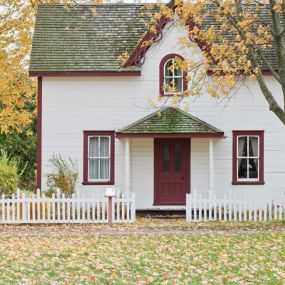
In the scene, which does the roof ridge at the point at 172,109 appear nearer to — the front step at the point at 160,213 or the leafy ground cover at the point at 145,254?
the front step at the point at 160,213

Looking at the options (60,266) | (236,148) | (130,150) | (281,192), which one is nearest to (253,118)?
(236,148)

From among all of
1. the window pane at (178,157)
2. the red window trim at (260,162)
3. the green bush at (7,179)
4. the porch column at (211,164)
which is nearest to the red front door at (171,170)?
the window pane at (178,157)

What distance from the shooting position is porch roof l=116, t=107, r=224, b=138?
25141mm

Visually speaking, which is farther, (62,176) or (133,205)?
(62,176)

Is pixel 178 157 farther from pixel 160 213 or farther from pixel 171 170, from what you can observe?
pixel 160 213

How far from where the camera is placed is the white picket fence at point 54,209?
2261cm

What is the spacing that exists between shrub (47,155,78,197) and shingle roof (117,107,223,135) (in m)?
2.24

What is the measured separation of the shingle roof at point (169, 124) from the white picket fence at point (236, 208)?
109 inches

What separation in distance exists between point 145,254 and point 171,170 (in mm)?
11281

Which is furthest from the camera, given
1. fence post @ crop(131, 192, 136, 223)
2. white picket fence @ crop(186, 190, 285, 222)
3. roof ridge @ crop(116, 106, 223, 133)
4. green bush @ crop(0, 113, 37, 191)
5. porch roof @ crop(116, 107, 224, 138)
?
green bush @ crop(0, 113, 37, 191)

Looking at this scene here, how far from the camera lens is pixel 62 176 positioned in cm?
2534

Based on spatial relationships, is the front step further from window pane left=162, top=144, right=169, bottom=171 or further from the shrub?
the shrub

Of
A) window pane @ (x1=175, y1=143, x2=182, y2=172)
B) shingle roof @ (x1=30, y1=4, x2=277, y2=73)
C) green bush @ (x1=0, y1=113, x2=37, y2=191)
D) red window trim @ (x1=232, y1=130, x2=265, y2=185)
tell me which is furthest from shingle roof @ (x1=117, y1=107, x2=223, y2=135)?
green bush @ (x1=0, y1=113, x2=37, y2=191)

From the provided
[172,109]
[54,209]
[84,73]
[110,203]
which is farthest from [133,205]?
[84,73]
